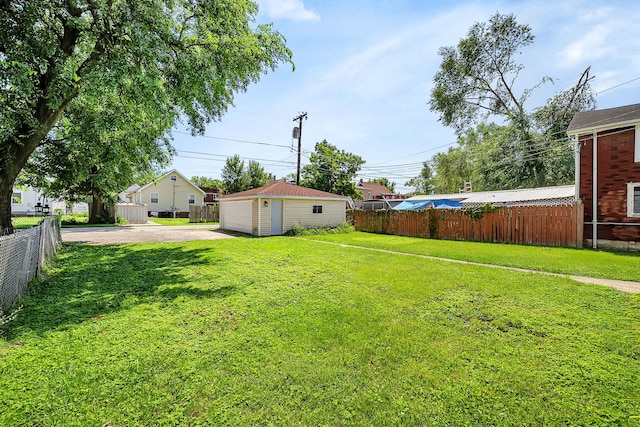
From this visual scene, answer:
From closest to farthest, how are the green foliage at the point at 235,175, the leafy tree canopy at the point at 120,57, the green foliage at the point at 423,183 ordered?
1. the leafy tree canopy at the point at 120,57
2. the green foliage at the point at 235,175
3. the green foliage at the point at 423,183

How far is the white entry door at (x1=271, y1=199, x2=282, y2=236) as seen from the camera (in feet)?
51.2

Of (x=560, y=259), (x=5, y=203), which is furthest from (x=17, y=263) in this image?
(x=560, y=259)

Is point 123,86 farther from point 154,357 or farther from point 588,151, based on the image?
point 588,151

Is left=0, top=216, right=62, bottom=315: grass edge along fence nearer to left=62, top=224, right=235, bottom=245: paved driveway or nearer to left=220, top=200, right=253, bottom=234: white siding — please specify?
left=62, top=224, right=235, bottom=245: paved driveway

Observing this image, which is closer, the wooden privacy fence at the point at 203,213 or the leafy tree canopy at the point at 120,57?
the leafy tree canopy at the point at 120,57

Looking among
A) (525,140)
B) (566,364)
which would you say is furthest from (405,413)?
(525,140)

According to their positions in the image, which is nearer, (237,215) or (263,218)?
(263,218)

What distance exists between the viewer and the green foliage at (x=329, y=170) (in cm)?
2825

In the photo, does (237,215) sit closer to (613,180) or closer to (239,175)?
(613,180)

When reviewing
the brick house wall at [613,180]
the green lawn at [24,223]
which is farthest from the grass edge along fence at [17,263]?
the brick house wall at [613,180]

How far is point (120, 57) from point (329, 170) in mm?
22885

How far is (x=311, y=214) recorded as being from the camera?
17.2 meters

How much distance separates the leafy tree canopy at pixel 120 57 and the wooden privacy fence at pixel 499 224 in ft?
34.5

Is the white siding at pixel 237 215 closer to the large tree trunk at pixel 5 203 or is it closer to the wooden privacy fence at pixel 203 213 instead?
the wooden privacy fence at pixel 203 213
